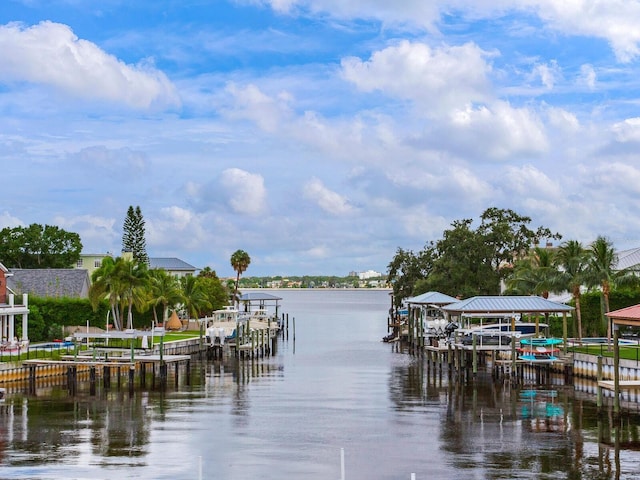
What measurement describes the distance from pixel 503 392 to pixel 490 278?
5018 centimetres

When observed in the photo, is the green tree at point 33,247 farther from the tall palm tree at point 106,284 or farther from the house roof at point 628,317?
the house roof at point 628,317

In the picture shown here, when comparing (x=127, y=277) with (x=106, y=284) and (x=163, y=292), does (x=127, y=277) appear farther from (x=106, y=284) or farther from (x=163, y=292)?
(x=163, y=292)

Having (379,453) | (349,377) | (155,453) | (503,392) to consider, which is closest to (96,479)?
(155,453)

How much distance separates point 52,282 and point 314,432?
59795 millimetres

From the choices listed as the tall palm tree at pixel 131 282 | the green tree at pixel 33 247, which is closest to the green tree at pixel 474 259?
the tall palm tree at pixel 131 282

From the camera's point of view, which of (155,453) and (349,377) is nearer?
(155,453)

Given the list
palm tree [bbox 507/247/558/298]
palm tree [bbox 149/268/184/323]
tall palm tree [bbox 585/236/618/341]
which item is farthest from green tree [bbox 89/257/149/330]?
tall palm tree [bbox 585/236/618/341]

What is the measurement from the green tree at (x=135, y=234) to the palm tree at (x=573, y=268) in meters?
76.7

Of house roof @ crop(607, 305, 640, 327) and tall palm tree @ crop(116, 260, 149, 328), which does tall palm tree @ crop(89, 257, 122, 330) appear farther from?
house roof @ crop(607, 305, 640, 327)

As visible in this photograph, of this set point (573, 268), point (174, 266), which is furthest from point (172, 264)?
point (573, 268)

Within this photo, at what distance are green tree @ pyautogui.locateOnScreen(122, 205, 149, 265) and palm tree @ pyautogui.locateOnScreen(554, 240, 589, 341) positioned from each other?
76.7 meters

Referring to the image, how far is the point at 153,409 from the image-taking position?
150ft

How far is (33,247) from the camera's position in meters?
133

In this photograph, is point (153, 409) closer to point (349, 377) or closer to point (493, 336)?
point (349, 377)
